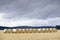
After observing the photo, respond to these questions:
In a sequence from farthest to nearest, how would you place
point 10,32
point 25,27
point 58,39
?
point 25,27 → point 10,32 → point 58,39

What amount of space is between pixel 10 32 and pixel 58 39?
2.45 meters

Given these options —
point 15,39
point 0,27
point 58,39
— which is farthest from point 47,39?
point 0,27

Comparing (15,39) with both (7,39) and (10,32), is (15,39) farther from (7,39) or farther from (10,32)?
(10,32)

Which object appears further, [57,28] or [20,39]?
[57,28]

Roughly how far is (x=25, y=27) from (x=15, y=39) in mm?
2370

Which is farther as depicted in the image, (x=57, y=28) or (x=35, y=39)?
(x=57, y=28)

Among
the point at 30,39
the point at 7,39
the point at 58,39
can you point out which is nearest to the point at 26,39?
the point at 30,39

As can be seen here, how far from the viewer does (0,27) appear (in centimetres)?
791

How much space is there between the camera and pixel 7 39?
18.0 ft

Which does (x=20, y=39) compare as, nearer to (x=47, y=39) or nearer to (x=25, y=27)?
(x=47, y=39)

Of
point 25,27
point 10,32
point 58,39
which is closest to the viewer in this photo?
point 58,39

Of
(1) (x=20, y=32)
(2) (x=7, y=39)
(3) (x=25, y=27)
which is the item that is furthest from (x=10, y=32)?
(2) (x=7, y=39)

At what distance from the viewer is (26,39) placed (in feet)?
17.9

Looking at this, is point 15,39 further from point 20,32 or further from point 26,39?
point 20,32
